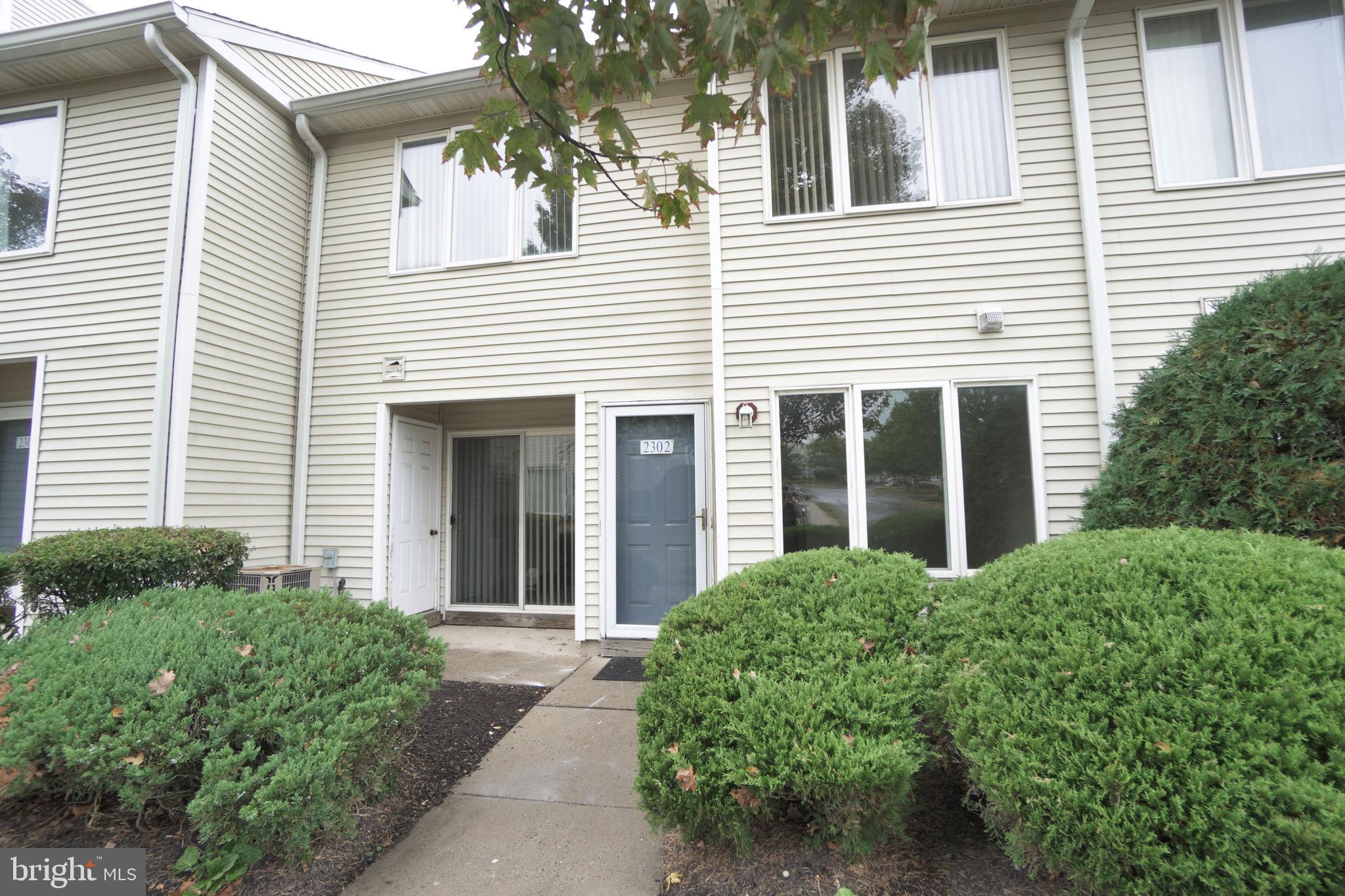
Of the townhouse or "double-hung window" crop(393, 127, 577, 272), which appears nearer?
the townhouse

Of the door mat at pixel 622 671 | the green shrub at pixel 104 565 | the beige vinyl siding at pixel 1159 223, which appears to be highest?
the beige vinyl siding at pixel 1159 223

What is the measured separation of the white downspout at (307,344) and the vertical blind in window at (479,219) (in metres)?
1.62

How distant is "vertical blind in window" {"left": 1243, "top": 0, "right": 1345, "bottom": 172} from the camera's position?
4.64 m

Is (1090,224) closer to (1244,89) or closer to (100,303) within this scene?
(1244,89)

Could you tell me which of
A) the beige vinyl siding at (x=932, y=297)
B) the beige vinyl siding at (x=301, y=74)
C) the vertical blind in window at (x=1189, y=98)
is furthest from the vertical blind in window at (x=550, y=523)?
the vertical blind in window at (x=1189, y=98)

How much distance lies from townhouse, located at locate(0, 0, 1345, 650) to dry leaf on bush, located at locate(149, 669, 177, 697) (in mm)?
3476

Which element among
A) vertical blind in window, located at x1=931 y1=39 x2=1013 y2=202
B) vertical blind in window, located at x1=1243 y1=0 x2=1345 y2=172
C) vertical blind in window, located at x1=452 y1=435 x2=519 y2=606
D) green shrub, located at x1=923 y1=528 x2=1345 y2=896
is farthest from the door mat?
vertical blind in window, located at x1=1243 y1=0 x2=1345 y2=172

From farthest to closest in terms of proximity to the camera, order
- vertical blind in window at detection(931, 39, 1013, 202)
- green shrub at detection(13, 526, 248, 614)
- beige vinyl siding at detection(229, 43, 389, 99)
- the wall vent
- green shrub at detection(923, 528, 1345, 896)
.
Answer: beige vinyl siding at detection(229, 43, 389, 99), the wall vent, vertical blind in window at detection(931, 39, 1013, 202), green shrub at detection(13, 526, 248, 614), green shrub at detection(923, 528, 1345, 896)

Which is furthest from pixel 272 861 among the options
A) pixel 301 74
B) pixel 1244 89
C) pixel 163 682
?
pixel 1244 89

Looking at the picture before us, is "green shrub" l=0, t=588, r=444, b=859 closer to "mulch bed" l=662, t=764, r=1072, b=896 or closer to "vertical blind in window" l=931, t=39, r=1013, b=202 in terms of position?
"mulch bed" l=662, t=764, r=1072, b=896

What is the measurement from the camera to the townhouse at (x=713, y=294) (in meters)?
4.75

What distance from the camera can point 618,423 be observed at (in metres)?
5.76

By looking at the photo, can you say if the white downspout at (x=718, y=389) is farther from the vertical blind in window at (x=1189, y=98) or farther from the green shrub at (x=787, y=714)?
the vertical blind in window at (x=1189, y=98)

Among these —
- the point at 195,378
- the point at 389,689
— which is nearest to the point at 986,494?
the point at 389,689
